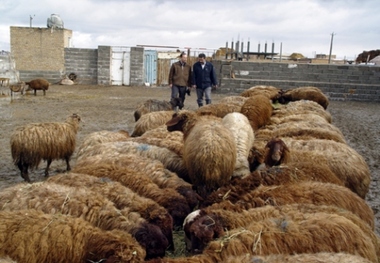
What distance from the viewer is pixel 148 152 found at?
20.2 feet

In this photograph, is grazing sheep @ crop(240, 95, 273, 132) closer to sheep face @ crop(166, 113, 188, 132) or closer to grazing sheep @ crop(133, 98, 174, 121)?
sheep face @ crop(166, 113, 188, 132)

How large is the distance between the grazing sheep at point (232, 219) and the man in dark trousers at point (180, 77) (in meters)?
9.20

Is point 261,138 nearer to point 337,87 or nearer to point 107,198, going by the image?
point 107,198

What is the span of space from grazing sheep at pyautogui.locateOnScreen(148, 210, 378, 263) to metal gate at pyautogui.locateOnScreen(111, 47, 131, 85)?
2698cm

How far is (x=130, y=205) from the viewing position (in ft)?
13.6

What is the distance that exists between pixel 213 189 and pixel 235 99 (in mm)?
5724

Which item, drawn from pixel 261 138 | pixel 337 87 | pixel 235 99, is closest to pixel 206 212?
pixel 261 138

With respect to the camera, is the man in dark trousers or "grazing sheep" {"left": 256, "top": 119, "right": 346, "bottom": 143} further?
the man in dark trousers

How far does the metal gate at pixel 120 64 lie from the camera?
2912cm

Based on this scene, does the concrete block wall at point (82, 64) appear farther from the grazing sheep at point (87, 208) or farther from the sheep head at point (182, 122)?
the grazing sheep at point (87, 208)

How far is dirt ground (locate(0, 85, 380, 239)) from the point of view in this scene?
830cm

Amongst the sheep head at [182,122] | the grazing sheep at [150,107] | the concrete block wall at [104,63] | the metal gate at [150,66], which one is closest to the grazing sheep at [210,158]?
the sheep head at [182,122]

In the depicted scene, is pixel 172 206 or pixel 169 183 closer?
pixel 172 206

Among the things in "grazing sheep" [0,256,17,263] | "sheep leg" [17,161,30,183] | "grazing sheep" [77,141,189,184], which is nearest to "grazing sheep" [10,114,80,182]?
"sheep leg" [17,161,30,183]
